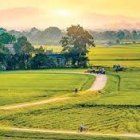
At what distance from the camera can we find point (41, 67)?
88.2m

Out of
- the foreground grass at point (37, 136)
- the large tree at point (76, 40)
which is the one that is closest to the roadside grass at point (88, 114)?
the foreground grass at point (37, 136)

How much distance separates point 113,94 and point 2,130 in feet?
64.7

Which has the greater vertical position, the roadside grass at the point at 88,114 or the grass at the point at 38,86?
the grass at the point at 38,86

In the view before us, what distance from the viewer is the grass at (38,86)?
47031 mm

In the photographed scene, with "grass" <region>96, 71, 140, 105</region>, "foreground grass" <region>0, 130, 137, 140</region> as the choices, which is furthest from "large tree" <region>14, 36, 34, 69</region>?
→ "foreground grass" <region>0, 130, 137, 140</region>

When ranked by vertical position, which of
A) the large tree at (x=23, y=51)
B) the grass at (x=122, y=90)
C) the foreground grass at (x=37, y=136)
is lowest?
the foreground grass at (x=37, y=136)

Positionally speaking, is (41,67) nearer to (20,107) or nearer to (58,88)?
(58,88)

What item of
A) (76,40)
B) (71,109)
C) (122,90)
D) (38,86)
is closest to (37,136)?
(71,109)

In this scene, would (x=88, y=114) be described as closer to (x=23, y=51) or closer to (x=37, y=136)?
(x=37, y=136)

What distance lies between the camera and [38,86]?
57375 millimetres

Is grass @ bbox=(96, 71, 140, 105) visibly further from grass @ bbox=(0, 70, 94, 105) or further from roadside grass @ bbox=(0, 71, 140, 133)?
grass @ bbox=(0, 70, 94, 105)

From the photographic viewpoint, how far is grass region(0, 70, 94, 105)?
47.0 meters

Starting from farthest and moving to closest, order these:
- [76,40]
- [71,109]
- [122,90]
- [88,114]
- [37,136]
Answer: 1. [76,40]
2. [122,90]
3. [71,109]
4. [88,114]
5. [37,136]

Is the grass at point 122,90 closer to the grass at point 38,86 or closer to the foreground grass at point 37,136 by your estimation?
the grass at point 38,86
